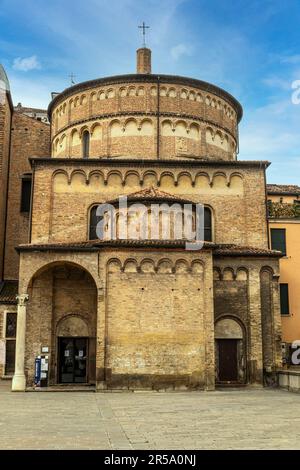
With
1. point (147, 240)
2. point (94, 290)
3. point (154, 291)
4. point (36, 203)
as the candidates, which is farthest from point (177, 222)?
point (36, 203)

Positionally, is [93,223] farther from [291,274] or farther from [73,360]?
[291,274]

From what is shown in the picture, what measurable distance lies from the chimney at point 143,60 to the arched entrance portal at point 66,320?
12483mm

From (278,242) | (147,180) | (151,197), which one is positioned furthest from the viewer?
(278,242)

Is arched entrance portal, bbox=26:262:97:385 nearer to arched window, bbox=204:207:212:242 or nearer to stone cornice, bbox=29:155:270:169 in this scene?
stone cornice, bbox=29:155:270:169

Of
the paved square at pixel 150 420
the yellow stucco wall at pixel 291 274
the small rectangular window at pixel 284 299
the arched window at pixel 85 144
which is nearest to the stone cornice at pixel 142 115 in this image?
the arched window at pixel 85 144

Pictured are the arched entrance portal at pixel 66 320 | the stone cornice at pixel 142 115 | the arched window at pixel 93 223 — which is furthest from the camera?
the stone cornice at pixel 142 115

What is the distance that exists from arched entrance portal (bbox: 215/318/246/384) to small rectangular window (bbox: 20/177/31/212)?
1282 cm

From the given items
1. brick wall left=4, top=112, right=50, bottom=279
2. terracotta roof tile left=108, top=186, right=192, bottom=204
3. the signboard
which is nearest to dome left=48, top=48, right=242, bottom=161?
brick wall left=4, top=112, right=50, bottom=279

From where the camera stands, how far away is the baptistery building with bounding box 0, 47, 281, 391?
20016mm

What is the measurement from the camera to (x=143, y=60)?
29.6m

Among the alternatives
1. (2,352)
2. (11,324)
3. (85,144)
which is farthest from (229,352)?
(85,144)

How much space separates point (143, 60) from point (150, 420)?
72.4 ft

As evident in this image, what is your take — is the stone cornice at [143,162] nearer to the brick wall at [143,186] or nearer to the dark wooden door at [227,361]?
the brick wall at [143,186]

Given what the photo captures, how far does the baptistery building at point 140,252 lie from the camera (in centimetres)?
2002
